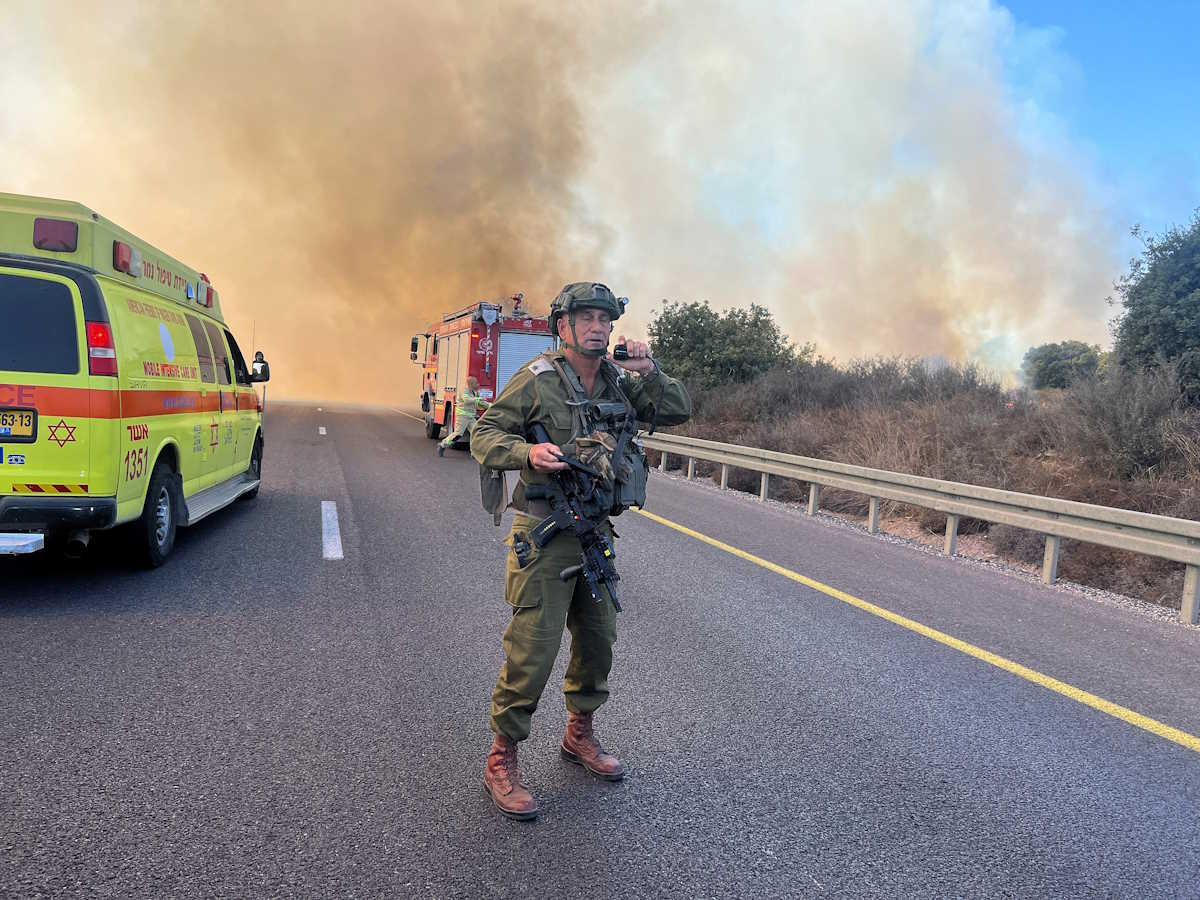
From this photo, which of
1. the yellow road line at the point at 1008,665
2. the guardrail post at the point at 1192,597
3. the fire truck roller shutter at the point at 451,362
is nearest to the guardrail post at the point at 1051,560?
the guardrail post at the point at 1192,597

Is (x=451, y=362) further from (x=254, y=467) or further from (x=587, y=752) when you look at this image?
(x=587, y=752)

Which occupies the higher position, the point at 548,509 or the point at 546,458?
the point at 546,458

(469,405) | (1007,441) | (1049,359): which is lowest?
(469,405)

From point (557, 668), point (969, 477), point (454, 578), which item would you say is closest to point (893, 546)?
point (969, 477)

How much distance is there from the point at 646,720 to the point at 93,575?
4.24 metres

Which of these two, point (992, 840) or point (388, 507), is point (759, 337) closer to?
point (388, 507)

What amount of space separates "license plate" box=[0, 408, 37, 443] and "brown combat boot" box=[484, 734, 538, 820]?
3744 mm

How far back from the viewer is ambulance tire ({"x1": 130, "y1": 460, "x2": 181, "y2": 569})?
5.75 meters

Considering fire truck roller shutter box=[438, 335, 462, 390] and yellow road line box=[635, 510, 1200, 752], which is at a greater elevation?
fire truck roller shutter box=[438, 335, 462, 390]

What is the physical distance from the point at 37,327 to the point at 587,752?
4.21 meters

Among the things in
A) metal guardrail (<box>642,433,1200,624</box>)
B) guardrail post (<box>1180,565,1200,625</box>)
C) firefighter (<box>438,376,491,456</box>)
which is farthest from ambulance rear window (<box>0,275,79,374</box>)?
firefighter (<box>438,376,491,456</box>)

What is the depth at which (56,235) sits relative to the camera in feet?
17.1

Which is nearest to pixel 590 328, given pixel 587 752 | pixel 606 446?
pixel 606 446

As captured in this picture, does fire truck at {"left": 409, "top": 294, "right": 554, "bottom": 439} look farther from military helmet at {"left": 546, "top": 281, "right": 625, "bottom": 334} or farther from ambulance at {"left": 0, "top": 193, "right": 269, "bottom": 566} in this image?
military helmet at {"left": 546, "top": 281, "right": 625, "bottom": 334}
